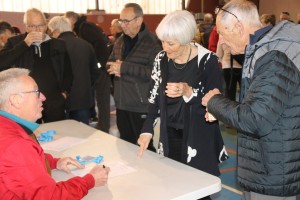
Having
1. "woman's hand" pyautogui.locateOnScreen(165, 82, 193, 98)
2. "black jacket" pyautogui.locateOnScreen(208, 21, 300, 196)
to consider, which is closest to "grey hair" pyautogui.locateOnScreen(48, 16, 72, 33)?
"woman's hand" pyautogui.locateOnScreen(165, 82, 193, 98)

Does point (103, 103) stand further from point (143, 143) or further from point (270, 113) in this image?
point (270, 113)

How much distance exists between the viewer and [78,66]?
14.9 feet

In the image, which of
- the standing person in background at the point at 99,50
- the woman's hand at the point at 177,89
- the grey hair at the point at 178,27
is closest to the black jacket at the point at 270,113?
the woman's hand at the point at 177,89

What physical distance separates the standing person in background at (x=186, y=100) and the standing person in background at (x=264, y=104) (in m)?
0.57

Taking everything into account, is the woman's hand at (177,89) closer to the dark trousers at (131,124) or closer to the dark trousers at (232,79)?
the dark trousers at (131,124)

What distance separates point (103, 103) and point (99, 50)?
749mm

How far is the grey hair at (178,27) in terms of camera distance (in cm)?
241

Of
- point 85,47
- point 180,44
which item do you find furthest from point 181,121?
point 85,47

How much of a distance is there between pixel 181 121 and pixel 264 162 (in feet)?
2.67

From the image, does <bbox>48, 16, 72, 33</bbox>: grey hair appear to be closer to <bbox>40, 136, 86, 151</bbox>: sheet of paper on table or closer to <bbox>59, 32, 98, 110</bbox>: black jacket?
<bbox>59, 32, 98, 110</bbox>: black jacket

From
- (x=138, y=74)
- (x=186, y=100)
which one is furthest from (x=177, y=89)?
(x=138, y=74)

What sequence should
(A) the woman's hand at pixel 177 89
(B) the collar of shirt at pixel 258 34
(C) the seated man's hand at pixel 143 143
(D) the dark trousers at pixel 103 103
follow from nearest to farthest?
1. (B) the collar of shirt at pixel 258 34
2. (A) the woman's hand at pixel 177 89
3. (C) the seated man's hand at pixel 143 143
4. (D) the dark trousers at pixel 103 103

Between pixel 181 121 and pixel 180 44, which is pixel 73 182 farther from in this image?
pixel 180 44

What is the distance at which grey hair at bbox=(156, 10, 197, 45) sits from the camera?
7.91ft
